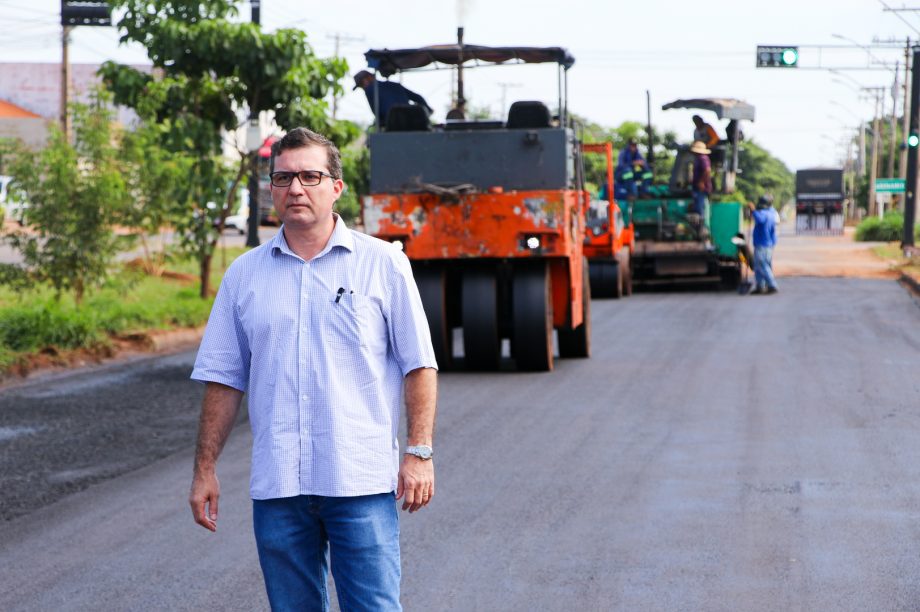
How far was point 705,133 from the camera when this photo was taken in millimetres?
26297

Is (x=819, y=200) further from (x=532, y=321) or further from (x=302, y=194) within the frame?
(x=302, y=194)

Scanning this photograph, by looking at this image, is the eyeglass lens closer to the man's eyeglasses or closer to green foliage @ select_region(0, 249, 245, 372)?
the man's eyeglasses

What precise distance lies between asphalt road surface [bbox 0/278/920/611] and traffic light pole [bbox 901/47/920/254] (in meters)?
23.7

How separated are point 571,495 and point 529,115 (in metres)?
6.94

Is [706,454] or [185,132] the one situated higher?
[185,132]

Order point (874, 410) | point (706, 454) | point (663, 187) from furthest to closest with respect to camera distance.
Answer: point (663, 187)
point (874, 410)
point (706, 454)

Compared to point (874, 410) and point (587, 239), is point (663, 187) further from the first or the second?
point (874, 410)

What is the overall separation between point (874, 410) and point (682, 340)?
5.81 meters

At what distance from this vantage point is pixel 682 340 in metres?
17.1

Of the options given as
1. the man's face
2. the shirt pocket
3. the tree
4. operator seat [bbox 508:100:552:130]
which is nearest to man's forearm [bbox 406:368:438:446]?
the shirt pocket

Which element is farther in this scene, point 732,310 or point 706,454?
point 732,310

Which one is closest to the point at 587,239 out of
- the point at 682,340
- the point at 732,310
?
the point at 732,310

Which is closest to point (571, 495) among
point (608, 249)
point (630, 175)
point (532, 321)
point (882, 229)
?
point (532, 321)

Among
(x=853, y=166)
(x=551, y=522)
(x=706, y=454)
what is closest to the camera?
(x=551, y=522)
